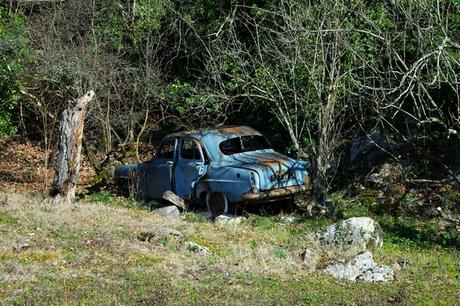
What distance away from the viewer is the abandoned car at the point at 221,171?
13.4 m

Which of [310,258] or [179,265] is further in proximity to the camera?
[310,258]

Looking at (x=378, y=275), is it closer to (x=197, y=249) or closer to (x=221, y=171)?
(x=197, y=249)

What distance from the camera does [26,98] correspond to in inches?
777

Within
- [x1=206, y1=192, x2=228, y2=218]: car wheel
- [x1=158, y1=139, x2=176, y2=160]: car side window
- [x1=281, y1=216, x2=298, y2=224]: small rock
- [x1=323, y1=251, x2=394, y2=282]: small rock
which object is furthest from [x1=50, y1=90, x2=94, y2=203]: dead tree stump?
[x1=323, y1=251, x2=394, y2=282]: small rock

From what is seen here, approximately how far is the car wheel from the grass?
4.07ft

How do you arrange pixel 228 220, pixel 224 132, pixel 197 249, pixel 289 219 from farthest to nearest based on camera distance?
1. pixel 224 132
2. pixel 289 219
3. pixel 228 220
4. pixel 197 249

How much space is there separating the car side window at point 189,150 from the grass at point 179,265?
2366 mm

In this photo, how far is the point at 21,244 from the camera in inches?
396

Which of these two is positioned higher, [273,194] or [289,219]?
[273,194]

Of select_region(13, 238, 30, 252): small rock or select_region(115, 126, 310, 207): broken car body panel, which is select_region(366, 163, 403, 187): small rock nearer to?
select_region(115, 126, 310, 207): broken car body panel

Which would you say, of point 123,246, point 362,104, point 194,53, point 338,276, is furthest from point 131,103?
point 338,276

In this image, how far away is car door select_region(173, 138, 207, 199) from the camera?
14414mm

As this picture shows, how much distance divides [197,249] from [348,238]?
2358 mm

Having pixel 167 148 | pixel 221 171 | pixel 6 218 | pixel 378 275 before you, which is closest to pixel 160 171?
pixel 167 148
